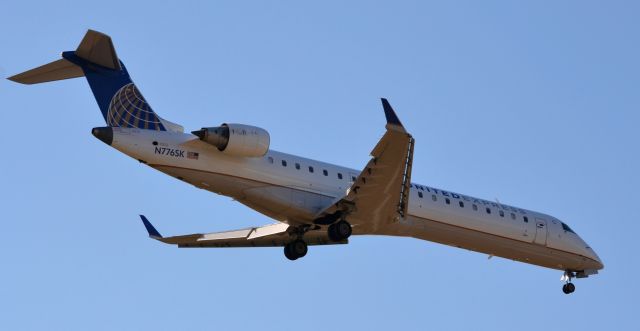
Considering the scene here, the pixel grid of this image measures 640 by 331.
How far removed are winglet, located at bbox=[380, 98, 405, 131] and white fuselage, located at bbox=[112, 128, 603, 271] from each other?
12.3 feet

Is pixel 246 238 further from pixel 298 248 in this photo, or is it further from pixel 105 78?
pixel 105 78

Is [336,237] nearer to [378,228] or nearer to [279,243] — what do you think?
[378,228]

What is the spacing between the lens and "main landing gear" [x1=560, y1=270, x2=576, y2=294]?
30562 mm

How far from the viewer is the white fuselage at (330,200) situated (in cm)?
2461

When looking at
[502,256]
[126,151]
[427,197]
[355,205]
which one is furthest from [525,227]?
[126,151]

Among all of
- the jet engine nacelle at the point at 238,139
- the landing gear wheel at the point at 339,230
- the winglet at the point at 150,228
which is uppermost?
the jet engine nacelle at the point at 238,139

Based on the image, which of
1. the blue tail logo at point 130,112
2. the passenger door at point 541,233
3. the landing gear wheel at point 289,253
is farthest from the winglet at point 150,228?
the passenger door at point 541,233

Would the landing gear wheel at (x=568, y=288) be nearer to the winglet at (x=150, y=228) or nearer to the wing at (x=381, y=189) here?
the wing at (x=381, y=189)

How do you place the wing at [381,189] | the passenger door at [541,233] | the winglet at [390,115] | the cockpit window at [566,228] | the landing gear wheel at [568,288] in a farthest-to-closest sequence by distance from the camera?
1. the cockpit window at [566,228]
2. the landing gear wheel at [568,288]
3. the passenger door at [541,233]
4. the wing at [381,189]
5. the winglet at [390,115]

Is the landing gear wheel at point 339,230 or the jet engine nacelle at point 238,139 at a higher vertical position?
the jet engine nacelle at point 238,139

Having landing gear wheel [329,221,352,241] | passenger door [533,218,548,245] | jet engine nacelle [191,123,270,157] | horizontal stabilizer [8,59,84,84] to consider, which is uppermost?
horizontal stabilizer [8,59,84,84]

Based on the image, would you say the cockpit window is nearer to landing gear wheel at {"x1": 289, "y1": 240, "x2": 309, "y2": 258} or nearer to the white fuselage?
the white fuselage

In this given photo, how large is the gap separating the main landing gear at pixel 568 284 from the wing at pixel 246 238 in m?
6.90

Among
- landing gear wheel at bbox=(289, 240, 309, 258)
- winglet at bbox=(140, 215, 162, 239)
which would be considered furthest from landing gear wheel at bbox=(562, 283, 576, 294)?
winglet at bbox=(140, 215, 162, 239)
